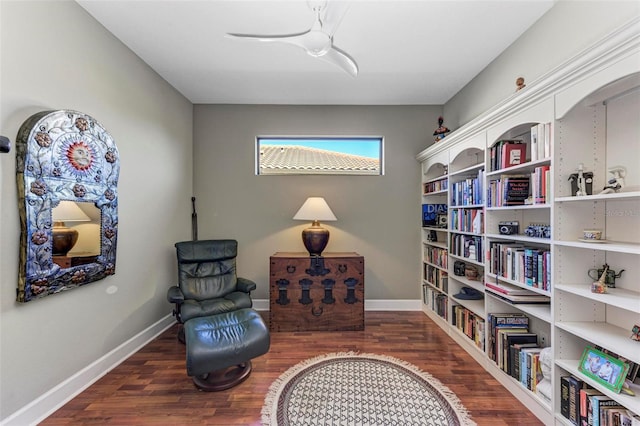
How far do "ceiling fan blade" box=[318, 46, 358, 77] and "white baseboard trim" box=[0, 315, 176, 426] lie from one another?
2849 mm

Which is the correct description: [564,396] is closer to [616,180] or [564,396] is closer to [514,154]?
[616,180]

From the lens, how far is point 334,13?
→ 1.79m

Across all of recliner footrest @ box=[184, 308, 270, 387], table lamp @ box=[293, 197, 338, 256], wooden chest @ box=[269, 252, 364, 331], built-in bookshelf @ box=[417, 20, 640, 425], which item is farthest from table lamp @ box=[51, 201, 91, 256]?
built-in bookshelf @ box=[417, 20, 640, 425]

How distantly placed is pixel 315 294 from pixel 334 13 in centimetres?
261

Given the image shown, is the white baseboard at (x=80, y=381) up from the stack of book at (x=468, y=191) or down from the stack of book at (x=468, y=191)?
down

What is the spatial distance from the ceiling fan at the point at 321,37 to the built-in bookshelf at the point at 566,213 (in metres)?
1.26

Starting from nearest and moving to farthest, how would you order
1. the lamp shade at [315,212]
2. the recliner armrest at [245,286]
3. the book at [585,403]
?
the book at [585,403] → the recliner armrest at [245,286] → the lamp shade at [315,212]

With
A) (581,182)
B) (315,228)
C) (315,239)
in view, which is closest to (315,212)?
(315,228)

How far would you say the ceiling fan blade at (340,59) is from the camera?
5.72 ft

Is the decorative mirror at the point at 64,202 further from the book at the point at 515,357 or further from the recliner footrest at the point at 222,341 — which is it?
the book at the point at 515,357

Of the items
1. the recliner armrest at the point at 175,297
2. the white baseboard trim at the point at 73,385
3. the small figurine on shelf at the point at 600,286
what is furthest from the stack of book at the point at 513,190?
the white baseboard trim at the point at 73,385

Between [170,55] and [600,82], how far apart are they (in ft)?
10.4

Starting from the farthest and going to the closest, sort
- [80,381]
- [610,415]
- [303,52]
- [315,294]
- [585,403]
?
[315,294]
[303,52]
[80,381]
[585,403]
[610,415]

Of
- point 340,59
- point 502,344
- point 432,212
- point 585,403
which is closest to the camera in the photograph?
point 585,403
